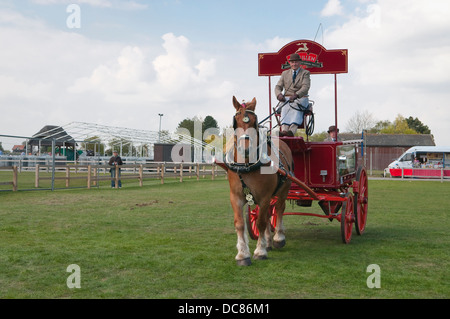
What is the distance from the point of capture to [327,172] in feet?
24.3

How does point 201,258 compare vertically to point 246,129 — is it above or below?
below

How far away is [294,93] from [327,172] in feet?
4.82

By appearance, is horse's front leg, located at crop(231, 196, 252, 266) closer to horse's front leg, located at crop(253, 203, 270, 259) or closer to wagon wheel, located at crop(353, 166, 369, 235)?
horse's front leg, located at crop(253, 203, 270, 259)

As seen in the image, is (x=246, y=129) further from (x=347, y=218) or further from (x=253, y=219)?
(x=347, y=218)

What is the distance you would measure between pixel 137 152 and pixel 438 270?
1434 inches

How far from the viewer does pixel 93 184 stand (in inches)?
846

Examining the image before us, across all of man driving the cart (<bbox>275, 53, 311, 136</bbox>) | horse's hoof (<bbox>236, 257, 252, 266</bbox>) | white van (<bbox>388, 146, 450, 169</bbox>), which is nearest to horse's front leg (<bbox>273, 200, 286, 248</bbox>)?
man driving the cart (<bbox>275, 53, 311, 136</bbox>)

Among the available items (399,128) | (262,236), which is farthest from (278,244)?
(399,128)

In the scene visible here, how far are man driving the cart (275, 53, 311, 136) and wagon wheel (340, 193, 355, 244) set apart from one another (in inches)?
57.1

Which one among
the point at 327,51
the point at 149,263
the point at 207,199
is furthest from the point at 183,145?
the point at 149,263

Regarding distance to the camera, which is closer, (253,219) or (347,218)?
(347,218)

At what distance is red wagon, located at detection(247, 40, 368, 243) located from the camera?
7211 millimetres

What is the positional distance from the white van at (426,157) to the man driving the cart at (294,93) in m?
32.1
